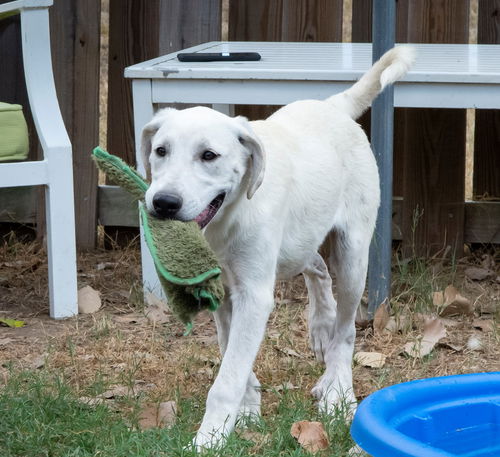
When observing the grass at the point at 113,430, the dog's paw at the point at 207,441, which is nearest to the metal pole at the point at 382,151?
the grass at the point at 113,430

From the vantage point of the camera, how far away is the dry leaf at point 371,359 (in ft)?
12.9

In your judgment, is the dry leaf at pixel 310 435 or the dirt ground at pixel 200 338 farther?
the dirt ground at pixel 200 338

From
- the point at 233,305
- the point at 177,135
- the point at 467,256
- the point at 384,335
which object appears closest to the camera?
the point at 177,135

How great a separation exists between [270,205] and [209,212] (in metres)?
0.28

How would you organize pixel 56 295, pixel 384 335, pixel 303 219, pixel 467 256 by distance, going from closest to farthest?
pixel 303 219 < pixel 384 335 < pixel 56 295 < pixel 467 256

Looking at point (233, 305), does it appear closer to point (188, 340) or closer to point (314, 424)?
point (314, 424)

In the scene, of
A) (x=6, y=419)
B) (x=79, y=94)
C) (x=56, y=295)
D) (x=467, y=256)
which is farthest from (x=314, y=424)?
(x=79, y=94)

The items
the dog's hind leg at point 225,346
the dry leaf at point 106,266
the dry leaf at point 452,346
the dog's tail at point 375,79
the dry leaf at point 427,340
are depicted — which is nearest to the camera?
the dog's hind leg at point 225,346

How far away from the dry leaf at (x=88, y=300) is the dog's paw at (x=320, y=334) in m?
1.19

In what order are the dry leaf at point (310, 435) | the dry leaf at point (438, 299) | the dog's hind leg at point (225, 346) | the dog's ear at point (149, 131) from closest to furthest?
the dry leaf at point (310, 435) → the dog's ear at point (149, 131) → the dog's hind leg at point (225, 346) → the dry leaf at point (438, 299)

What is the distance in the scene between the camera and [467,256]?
5434mm

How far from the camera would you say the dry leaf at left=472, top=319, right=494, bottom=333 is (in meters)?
4.32

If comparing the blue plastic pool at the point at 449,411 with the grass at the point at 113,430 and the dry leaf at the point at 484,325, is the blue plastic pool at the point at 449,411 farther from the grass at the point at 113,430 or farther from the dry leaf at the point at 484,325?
the dry leaf at the point at 484,325

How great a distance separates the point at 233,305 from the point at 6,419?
781mm
